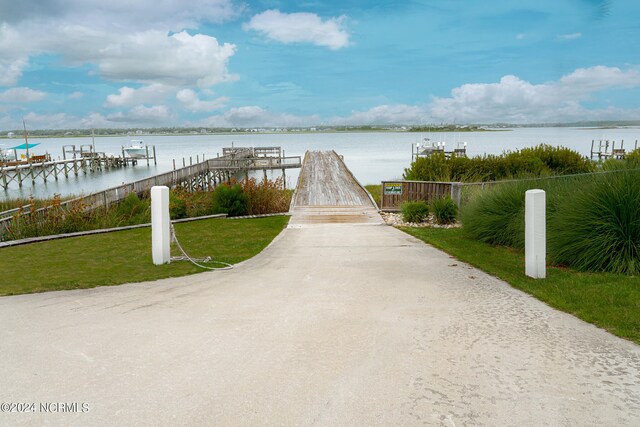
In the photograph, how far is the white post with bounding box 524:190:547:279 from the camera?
23.9ft

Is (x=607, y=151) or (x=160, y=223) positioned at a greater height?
(x=160, y=223)

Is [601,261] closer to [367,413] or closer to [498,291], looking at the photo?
[498,291]

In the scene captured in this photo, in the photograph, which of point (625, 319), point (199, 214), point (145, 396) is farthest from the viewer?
point (199, 214)

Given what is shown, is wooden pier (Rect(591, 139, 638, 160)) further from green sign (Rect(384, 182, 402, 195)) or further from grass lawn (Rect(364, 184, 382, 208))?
green sign (Rect(384, 182, 402, 195))

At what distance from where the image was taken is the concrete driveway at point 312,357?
3428mm

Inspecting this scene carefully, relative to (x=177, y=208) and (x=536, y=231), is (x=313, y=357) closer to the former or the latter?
(x=536, y=231)

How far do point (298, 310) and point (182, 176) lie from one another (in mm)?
26796

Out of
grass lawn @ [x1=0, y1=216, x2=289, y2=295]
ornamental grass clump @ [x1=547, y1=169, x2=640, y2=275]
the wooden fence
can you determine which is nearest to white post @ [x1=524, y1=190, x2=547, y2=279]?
ornamental grass clump @ [x1=547, y1=169, x2=640, y2=275]

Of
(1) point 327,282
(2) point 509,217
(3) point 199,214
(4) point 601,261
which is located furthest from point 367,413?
(3) point 199,214

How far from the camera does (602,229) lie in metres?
7.96

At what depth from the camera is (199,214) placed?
18500 mm

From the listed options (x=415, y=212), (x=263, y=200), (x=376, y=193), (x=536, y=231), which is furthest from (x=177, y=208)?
(x=536, y=231)

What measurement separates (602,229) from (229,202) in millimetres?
12889

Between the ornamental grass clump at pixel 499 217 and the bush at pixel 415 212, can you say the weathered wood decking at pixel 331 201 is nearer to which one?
the bush at pixel 415 212
